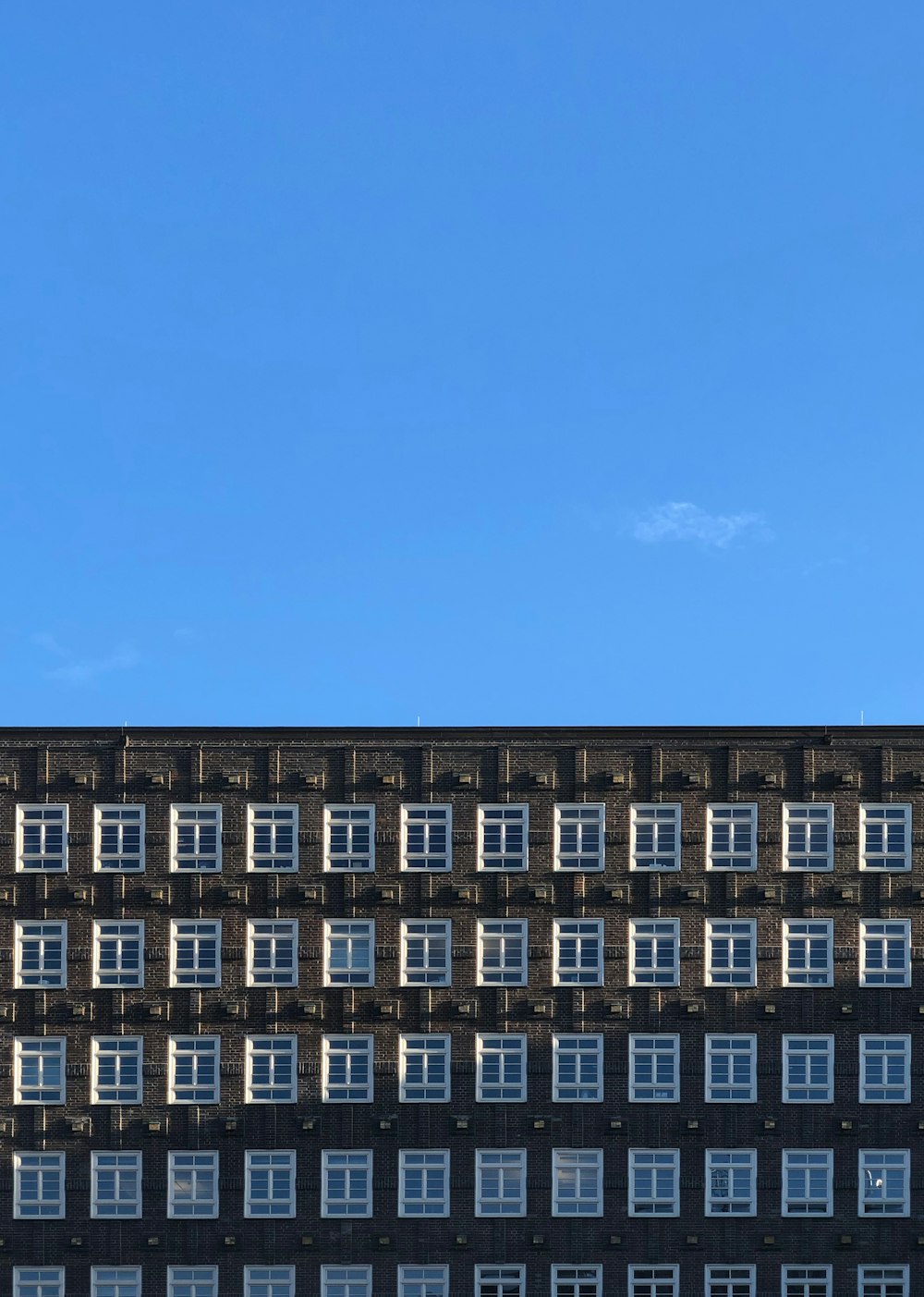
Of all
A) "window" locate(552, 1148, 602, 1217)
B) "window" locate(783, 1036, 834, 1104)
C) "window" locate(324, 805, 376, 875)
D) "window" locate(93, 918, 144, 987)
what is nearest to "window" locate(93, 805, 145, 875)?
"window" locate(93, 918, 144, 987)

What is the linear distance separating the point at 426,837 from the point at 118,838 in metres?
10.5

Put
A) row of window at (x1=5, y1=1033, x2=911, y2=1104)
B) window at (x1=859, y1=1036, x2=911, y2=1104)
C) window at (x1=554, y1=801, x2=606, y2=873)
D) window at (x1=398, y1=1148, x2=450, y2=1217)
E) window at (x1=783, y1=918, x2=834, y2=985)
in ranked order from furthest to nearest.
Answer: window at (x1=554, y1=801, x2=606, y2=873) → window at (x1=783, y1=918, x2=834, y2=985) → row of window at (x1=5, y1=1033, x2=911, y2=1104) → window at (x1=859, y1=1036, x2=911, y2=1104) → window at (x1=398, y1=1148, x2=450, y2=1217)

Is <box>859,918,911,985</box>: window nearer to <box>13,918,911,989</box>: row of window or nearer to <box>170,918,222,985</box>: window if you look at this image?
<box>13,918,911,989</box>: row of window

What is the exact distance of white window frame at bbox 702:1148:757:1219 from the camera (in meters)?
69.5

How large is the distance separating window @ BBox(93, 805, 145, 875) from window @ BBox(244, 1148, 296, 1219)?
1041cm

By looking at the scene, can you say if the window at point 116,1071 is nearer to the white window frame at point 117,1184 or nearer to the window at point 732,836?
the white window frame at point 117,1184

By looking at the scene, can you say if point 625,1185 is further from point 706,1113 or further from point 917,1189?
point 917,1189

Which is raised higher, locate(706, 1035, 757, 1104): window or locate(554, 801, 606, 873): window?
locate(554, 801, 606, 873): window

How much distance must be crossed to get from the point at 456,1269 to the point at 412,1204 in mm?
2525

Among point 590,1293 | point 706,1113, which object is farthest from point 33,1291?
point 706,1113

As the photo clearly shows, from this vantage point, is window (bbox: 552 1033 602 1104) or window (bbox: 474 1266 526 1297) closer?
window (bbox: 474 1266 526 1297)

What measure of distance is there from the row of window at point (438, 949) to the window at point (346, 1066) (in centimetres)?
201

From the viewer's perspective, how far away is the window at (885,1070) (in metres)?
69.9

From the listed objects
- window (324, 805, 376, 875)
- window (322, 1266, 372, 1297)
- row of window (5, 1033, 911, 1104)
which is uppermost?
window (324, 805, 376, 875)
